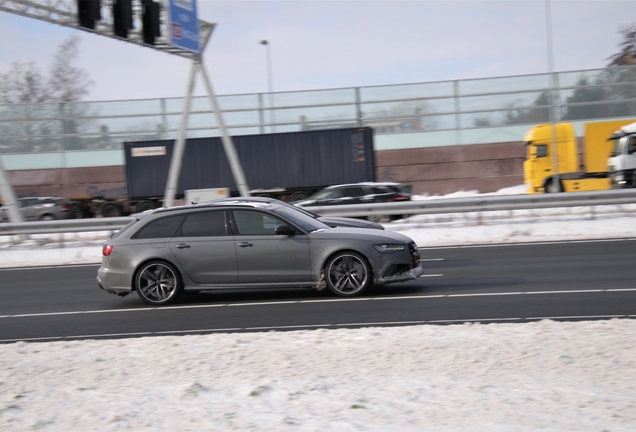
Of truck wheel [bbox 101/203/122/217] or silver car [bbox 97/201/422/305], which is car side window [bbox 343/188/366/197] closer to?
silver car [bbox 97/201/422/305]

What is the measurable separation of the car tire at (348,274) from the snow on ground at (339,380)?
8.89ft

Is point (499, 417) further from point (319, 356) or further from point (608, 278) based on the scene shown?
point (608, 278)

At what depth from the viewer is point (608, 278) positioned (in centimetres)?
1085

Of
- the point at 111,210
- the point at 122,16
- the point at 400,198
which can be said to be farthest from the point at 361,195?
the point at 111,210

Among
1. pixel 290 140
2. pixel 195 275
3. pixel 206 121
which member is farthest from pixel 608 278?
pixel 206 121

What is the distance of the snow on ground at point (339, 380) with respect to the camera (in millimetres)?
4887

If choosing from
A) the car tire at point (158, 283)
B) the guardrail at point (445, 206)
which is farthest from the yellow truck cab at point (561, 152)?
the car tire at point (158, 283)

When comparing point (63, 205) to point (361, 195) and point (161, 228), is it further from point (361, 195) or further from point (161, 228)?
point (161, 228)

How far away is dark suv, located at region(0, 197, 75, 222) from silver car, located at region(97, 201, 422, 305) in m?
22.2

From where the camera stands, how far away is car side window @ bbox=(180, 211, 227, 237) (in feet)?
35.4

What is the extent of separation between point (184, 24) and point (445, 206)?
9702mm

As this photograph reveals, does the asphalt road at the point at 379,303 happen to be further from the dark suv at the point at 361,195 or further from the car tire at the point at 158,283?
the dark suv at the point at 361,195

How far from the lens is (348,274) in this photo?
10320mm

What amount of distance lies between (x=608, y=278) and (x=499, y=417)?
685 cm
